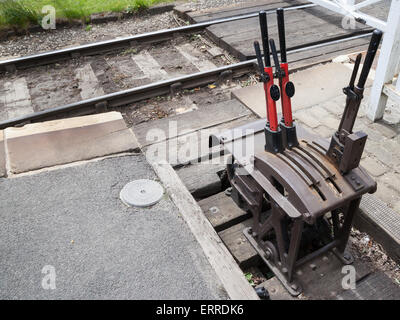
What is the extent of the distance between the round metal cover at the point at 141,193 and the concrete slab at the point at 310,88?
1825mm

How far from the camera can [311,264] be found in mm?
3016

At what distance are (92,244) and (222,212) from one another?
1.22m

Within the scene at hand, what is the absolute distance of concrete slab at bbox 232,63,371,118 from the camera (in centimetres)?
495

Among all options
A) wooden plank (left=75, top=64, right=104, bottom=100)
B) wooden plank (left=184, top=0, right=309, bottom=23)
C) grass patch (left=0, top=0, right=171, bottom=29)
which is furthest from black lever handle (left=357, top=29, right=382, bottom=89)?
grass patch (left=0, top=0, right=171, bottom=29)

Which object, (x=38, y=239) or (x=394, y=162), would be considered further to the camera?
(x=394, y=162)

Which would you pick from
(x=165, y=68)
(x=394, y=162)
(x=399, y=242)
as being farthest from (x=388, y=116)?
(x=165, y=68)

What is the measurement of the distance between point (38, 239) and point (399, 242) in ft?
10.0

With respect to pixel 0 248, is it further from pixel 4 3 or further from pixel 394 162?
pixel 4 3

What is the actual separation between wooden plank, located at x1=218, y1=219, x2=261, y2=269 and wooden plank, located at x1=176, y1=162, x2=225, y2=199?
23.4 inches

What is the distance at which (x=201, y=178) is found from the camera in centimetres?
390

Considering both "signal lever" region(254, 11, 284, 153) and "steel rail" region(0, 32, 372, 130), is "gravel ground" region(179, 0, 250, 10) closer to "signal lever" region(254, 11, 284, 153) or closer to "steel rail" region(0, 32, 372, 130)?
"steel rail" region(0, 32, 372, 130)

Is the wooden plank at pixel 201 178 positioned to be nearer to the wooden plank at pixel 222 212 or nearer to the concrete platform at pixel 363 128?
the wooden plank at pixel 222 212

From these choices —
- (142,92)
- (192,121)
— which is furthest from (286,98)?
(142,92)

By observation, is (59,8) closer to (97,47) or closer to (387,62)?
(97,47)
